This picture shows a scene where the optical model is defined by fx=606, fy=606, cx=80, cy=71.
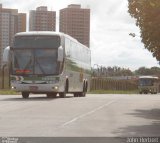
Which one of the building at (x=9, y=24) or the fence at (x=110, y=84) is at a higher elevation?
the building at (x=9, y=24)

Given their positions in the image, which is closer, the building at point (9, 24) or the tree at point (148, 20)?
the tree at point (148, 20)

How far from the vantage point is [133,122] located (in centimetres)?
1933

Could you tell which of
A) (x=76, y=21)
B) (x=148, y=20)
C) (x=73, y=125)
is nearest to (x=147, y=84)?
(x=76, y=21)

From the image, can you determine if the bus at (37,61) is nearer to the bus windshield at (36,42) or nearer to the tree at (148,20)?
the bus windshield at (36,42)

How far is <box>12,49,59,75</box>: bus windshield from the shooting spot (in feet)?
115

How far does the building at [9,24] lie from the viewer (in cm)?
8262

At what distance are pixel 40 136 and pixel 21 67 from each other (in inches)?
835

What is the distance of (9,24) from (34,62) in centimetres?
5035

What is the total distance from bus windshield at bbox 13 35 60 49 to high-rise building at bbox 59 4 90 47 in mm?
49175

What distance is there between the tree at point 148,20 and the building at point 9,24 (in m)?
58.5

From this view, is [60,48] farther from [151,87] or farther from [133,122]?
[151,87]

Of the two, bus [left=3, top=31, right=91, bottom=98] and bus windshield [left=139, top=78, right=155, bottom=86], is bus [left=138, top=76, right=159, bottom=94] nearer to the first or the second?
bus windshield [left=139, top=78, right=155, bottom=86]

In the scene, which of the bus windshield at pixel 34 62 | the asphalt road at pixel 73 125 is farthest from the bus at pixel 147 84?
the asphalt road at pixel 73 125

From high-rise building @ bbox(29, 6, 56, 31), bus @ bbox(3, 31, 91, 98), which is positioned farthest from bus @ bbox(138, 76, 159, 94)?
bus @ bbox(3, 31, 91, 98)
